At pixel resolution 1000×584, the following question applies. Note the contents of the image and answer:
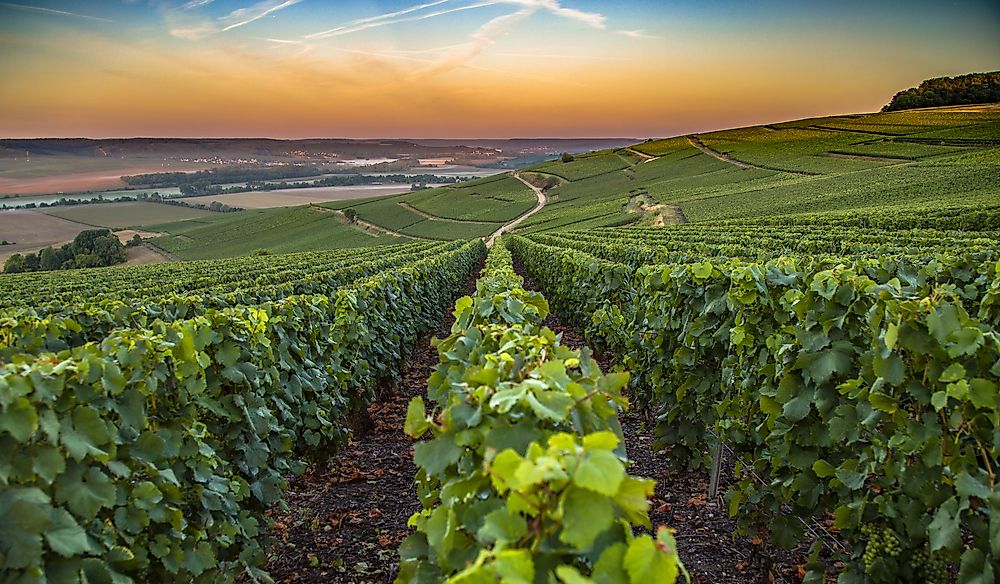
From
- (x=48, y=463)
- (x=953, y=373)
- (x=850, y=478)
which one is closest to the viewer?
(x=48, y=463)

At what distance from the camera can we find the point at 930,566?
312 cm

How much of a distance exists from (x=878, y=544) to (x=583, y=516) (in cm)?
285

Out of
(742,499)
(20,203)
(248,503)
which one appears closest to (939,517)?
(742,499)

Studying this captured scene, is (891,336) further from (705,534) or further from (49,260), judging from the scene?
(49,260)

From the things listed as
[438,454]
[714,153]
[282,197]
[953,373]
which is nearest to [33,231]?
[282,197]

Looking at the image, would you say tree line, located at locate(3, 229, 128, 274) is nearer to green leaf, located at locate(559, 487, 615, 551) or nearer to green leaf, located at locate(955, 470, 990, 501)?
green leaf, located at locate(559, 487, 615, 551)

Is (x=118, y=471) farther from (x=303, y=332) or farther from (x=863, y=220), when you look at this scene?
(x=863, y=220)

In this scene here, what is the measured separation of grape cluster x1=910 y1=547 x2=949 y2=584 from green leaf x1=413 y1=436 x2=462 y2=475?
263cm

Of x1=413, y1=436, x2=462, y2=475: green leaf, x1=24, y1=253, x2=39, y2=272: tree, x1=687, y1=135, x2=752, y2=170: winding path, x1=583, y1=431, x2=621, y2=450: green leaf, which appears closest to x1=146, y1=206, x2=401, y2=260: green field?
x1=24, y1=253, x2=39, y2=272: tree

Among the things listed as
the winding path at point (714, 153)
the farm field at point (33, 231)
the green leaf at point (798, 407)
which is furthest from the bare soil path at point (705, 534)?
the farm field at point (33, 231)

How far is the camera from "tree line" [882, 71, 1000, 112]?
360 ft

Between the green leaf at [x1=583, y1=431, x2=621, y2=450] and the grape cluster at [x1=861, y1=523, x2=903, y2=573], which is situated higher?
the green leaf at [x1=583, y1=431, x2=621, y2=450]

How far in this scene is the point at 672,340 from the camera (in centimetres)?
687

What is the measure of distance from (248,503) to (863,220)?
37.4 metres
